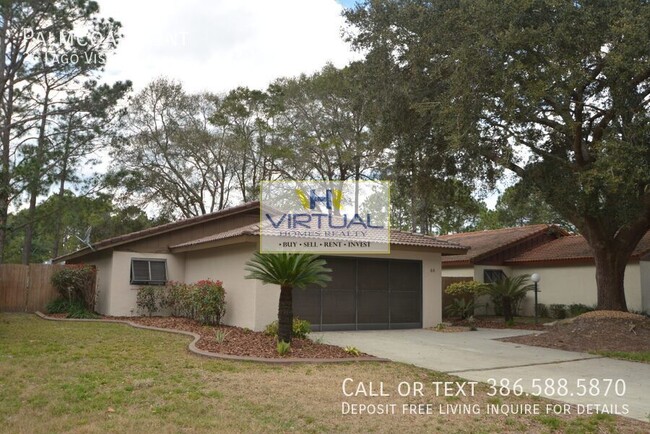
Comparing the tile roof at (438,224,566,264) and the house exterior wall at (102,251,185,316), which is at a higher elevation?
the tile roof at (438,224,566,264)

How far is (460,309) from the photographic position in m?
18.8

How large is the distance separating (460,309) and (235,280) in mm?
8119

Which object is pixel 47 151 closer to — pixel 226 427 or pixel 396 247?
pixel 396 247

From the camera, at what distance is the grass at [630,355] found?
11.0m

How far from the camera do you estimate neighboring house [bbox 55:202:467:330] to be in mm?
14680

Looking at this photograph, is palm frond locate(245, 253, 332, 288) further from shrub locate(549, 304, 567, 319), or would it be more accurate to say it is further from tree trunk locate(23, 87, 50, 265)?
shrub locate(549, 304, 567, 319)

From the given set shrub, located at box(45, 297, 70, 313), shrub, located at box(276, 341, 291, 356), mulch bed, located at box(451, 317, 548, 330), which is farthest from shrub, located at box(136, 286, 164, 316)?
mulch bed, located at box(451, 317, 548, 330)

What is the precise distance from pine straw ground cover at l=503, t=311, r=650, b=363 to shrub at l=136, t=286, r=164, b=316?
1068 cm

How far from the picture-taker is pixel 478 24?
13.1 m

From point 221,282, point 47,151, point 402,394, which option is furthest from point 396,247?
point 47,151

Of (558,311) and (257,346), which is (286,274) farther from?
(558,311)

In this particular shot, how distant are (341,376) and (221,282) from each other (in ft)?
25.1

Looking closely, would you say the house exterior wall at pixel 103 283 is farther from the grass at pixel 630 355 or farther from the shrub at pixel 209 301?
the grass at pixel 630 355

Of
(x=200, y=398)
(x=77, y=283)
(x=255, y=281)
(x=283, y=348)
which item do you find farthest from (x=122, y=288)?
(x=200, y=398)
